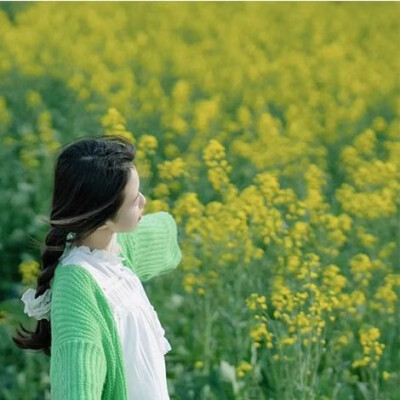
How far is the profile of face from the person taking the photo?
9.28ft

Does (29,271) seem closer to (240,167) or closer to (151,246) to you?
(151,246)

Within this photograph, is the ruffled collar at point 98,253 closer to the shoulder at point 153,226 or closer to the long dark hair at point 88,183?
the long dark hair at point 88,183

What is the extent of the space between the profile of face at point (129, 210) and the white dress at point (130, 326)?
0.26 feet

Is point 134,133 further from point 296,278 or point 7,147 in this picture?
point 296,278

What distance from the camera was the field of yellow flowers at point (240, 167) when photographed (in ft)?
14.1

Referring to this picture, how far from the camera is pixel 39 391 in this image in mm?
4277

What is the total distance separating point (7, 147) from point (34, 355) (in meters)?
1.37

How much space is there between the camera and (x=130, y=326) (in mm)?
2857

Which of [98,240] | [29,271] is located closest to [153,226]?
[98,240]

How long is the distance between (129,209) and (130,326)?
0.23 m

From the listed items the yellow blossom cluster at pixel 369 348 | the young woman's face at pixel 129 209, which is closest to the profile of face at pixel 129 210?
the young woman's face at pixel 129 209

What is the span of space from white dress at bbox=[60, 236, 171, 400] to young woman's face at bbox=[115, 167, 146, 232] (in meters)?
0.09

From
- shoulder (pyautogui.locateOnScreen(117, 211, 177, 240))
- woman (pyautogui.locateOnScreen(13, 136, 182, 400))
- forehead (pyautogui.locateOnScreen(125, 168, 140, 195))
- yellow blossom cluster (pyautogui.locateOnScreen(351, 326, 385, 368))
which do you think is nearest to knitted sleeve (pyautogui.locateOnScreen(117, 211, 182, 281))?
shoulder (pyautogui.locateOnScreen(117, 211, 177, 240))

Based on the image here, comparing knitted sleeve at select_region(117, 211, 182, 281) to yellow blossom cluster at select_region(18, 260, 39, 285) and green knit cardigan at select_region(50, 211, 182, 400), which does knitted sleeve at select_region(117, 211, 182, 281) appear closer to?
green knit cardigan at select_region(50, 211, 182, 400)
